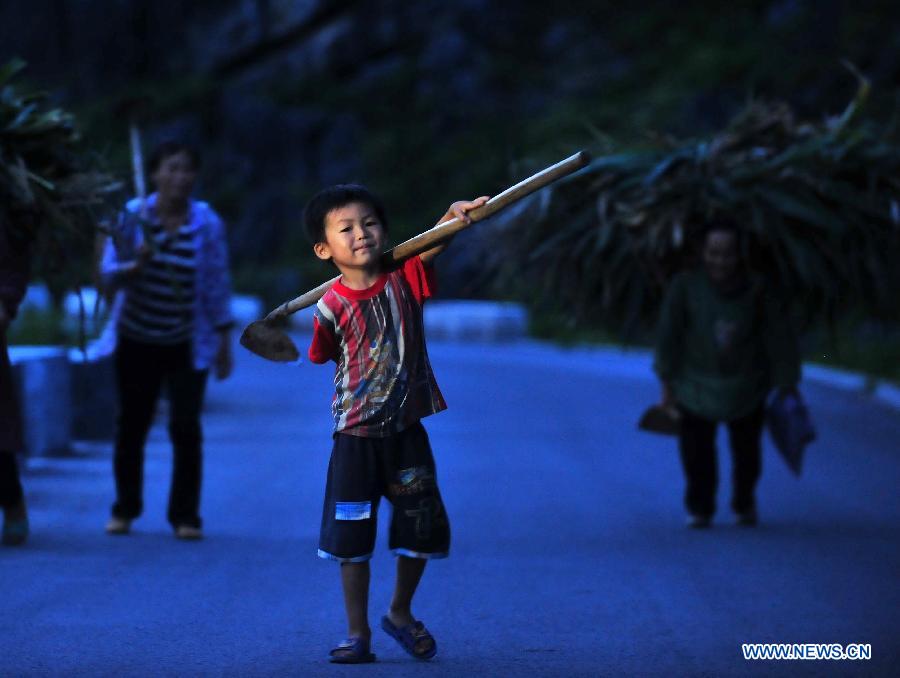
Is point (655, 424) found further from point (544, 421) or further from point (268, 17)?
point (268, 17)

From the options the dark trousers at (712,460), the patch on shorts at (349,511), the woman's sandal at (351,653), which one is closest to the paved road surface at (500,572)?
the woman's sandal at (351,653)

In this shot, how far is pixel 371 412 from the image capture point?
5242mm

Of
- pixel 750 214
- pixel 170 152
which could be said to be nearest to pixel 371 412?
pixel 170 152

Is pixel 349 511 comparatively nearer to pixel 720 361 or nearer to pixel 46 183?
pixel 46 183

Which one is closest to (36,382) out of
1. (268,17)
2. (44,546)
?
(44,546)

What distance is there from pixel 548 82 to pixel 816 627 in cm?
3669

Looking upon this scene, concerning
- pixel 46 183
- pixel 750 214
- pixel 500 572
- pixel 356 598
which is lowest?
pixel 500 572

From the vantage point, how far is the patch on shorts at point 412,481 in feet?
17.4

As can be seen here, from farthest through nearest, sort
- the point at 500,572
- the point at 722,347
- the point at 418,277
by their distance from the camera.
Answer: the point at 722,347 → the point at 500,572 → the point at 418,277

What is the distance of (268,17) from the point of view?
4678 centimetres

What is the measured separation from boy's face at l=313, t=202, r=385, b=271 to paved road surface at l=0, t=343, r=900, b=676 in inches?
46.8

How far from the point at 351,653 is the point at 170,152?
343 cm

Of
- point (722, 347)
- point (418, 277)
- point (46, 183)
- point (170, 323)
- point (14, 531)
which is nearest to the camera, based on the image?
point (418, 277)

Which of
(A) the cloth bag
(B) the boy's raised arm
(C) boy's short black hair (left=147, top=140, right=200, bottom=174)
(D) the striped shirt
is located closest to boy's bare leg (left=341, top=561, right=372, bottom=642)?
(B) the boy's raised arm
